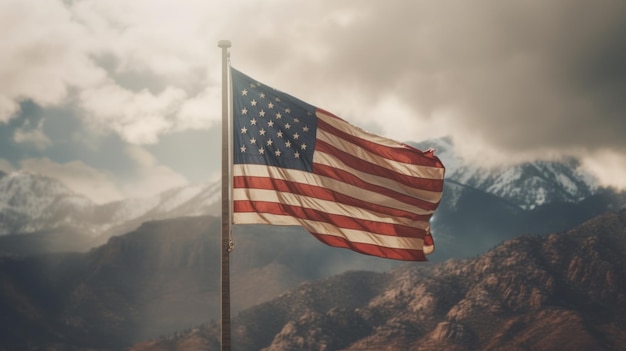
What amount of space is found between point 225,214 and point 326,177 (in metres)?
5.02

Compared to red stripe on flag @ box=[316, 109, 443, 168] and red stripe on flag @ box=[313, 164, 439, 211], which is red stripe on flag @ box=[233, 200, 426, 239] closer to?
red stripe on flag @ box=[313, 164, 439, 211]

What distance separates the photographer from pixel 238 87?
23.9m

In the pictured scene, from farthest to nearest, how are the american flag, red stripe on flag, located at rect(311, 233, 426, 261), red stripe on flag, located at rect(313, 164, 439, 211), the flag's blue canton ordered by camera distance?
1. red stripe on flag, located at rect(313, 164, 439, 211)
2. red stripe on flag, located at rect(311, 233, 426, 261)
3. the american flag
4. the flag's blue canton

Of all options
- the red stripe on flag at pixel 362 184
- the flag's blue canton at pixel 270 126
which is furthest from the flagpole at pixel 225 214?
the red stripe on flag at pixel 362 184

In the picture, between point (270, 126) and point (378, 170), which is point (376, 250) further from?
point (270, 126)

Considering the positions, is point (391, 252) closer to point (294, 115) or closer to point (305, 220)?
point (305, 220)

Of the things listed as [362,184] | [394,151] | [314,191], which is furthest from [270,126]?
[394,151]

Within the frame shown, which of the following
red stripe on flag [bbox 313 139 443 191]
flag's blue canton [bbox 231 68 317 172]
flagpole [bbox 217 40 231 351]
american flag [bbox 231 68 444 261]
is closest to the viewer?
flagpole [bbox 217 40 231 351]

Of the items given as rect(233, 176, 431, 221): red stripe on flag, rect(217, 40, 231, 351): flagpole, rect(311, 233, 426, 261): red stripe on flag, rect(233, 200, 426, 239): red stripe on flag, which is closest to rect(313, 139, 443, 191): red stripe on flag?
rect(233, 176, 431, 221): red stripe on flag

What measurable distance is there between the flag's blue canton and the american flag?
0.10 ft

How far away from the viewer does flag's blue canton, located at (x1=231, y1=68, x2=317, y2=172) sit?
23.8m

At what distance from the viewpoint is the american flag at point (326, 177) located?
23.9 m

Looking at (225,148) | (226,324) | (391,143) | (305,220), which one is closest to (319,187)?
(305,220)

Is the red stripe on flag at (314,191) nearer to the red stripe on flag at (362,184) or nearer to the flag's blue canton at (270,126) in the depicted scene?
the red stripe on flag at (362,184)
